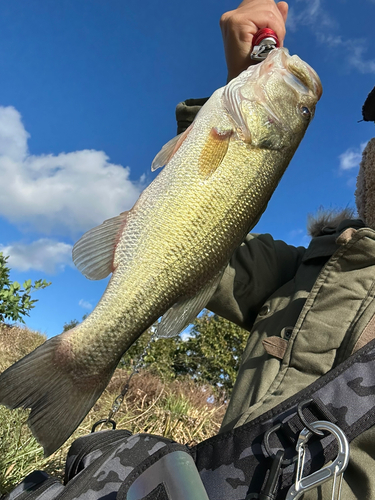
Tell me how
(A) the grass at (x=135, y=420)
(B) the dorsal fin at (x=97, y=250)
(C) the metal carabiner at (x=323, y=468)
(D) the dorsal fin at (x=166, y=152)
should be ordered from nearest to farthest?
(C) the metal carabiner at (x=323, y=468)
(B) the dorsal fin at (x=97, y=250)
(D) the dorsal fin at (x=166, y=152)
(A) the grass at (x=135, y=420)

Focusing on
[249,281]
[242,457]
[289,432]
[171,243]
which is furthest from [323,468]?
[249,281]

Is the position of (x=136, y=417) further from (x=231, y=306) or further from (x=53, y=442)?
(x=53, y=442)

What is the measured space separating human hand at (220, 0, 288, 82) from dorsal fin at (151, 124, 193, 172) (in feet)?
1.79

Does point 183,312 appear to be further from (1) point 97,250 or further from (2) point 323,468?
(2) point 323,468

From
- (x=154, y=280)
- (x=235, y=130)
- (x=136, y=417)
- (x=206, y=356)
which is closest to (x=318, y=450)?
(x=154, y=280)

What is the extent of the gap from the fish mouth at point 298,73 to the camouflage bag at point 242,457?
1216mm

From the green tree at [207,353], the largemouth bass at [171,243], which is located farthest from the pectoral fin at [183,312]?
the green tree at [207,353]

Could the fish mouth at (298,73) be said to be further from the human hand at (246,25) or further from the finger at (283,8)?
the finger at (283,8)

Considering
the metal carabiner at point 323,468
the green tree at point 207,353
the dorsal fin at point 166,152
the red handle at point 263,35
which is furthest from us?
the green tree at point 207,353

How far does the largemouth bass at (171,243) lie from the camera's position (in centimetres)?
136

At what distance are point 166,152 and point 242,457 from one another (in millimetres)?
1242

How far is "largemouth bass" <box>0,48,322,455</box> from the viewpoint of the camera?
1.36 m

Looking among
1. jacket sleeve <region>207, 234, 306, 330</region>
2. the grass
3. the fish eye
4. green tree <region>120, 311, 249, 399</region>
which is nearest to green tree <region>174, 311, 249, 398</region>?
green tree <region>120, 311, 249, 399</region>

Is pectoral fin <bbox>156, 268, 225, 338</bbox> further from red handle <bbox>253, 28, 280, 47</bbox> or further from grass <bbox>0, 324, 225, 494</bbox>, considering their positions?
grass <bbox>0, 324, 225, 494</bbox>
